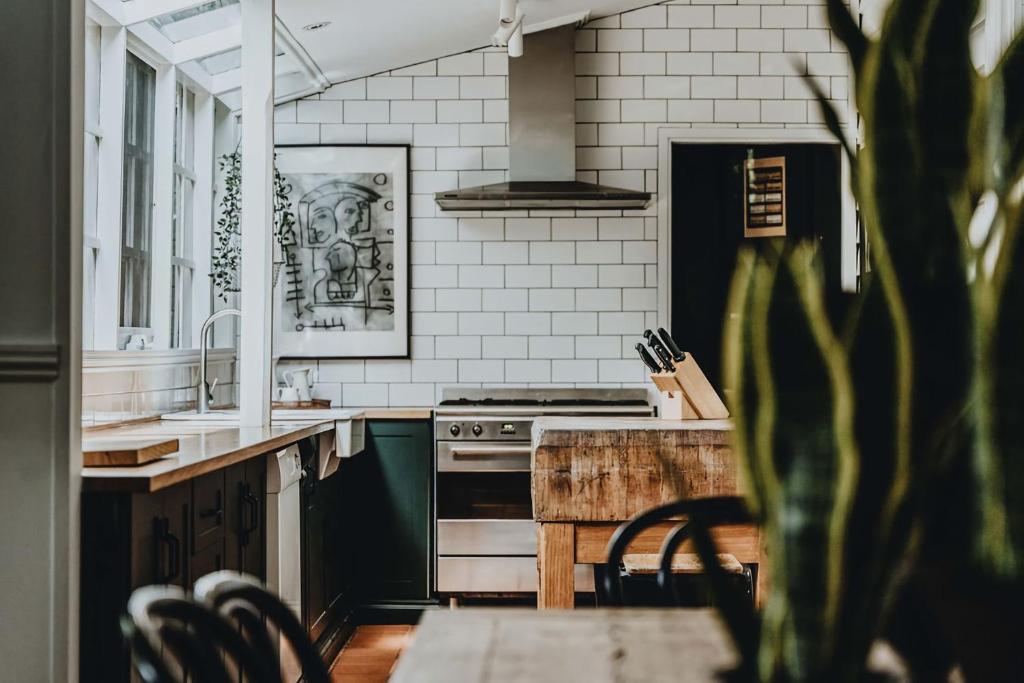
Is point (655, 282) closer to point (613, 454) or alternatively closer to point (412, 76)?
point (412, 76)

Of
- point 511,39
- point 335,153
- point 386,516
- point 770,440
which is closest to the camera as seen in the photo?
point 770,440

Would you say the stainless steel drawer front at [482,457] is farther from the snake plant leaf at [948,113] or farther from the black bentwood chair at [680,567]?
the snake plant leaf at [948,113]

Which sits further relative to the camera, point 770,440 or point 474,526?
point 474,526

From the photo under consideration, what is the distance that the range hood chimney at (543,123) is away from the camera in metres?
4.77

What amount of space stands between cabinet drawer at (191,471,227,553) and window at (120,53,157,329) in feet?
4.61

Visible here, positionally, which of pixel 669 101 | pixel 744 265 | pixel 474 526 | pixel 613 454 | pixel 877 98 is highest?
pixel 669 101

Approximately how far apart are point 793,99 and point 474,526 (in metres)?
2.74

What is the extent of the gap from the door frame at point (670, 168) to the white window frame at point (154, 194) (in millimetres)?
2231

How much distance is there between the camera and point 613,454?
97.7 inches

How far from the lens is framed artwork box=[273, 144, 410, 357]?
16.2 feet

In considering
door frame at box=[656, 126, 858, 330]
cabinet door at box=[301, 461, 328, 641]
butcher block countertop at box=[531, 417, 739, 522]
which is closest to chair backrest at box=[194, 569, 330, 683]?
butcher block countertop at box=[531, 417, 739, 522]

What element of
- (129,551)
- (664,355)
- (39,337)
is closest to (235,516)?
(129,551)

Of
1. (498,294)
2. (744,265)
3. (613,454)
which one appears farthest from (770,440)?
(498,294)

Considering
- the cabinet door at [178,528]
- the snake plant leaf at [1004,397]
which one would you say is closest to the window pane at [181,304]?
the cabinet door at [178,528]
